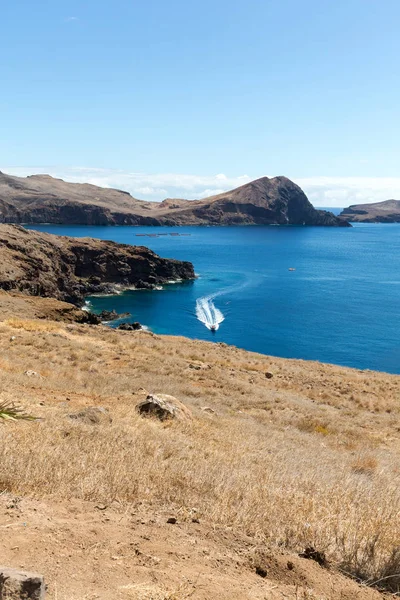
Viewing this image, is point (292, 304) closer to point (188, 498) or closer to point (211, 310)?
point (211, 310)

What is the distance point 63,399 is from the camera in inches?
527

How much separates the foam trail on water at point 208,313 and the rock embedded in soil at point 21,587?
56.8 metres

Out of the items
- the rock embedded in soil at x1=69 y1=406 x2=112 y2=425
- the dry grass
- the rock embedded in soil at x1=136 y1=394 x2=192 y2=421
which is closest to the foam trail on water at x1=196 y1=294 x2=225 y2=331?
the dry grass

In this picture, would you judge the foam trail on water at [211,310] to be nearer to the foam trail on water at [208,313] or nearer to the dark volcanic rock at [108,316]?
the foam trail on water at [208,313]

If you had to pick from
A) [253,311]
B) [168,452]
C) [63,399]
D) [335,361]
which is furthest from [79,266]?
[168,452]

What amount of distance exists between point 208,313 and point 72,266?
1190 inches

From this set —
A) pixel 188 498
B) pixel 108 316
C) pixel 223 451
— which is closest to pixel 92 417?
pixel 223 451

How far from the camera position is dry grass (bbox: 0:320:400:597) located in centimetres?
564

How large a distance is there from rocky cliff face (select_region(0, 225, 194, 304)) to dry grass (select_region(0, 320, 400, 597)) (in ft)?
138

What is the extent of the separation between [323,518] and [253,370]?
21.6m

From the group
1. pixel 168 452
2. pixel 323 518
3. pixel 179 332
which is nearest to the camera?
pixel 323 518

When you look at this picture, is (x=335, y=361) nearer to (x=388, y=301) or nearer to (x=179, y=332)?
(x=179, y=332)

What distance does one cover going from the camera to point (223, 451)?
9.66 meters

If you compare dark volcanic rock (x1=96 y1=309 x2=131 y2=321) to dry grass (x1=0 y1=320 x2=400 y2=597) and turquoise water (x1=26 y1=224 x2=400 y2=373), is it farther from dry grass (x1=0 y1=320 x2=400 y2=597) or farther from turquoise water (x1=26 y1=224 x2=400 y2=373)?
dry grass (x1=0 y1=320 x2=400 y2=597)
